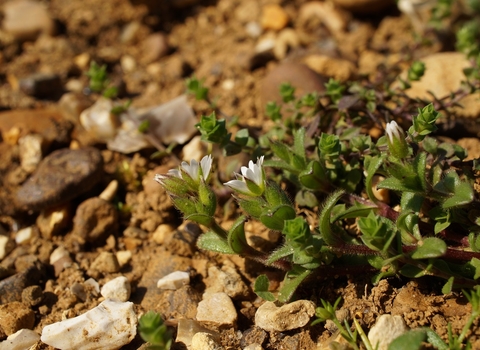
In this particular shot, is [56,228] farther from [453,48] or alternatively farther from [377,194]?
[453,48]

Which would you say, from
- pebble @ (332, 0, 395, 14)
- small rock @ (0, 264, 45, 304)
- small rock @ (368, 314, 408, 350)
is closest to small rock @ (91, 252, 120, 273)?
small rock @ (0, 264, 45, 304)

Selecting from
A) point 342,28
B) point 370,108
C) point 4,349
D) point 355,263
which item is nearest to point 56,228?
point 4,349

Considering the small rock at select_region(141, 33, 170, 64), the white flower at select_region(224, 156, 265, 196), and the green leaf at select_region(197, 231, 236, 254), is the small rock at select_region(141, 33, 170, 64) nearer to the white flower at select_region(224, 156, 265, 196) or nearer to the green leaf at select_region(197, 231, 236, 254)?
the green leaf at select_region(197, 231, 236, 254)

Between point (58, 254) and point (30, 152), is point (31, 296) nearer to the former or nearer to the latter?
point (58, 254)

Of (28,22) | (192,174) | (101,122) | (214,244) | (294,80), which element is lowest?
(214,244)

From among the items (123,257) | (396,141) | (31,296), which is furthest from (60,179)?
(396,141)
